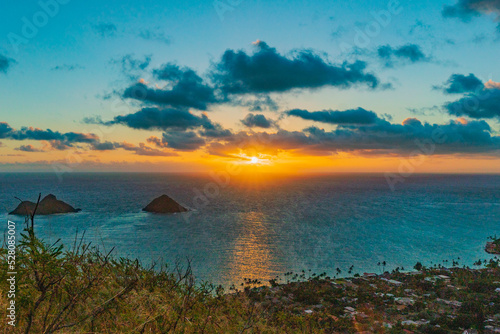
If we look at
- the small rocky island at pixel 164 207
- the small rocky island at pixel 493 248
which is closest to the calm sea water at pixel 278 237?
the small rocky island at pixel 493 248

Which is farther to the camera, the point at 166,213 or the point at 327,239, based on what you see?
the point at 166,213

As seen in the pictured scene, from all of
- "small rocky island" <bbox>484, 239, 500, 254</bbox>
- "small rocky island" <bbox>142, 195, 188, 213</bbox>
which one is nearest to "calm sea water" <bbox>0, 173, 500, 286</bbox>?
"small rocky island" <bbox>484, 239, 500, 254</bbox>

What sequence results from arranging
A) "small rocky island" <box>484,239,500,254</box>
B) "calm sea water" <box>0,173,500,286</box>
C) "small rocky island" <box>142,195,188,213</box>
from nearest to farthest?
"calm sea water" <box>0,173,500,286</box> → "small rocky island" <box>484,239,500,254</box> → "small rocky island" <box>142,195,188,213</box>

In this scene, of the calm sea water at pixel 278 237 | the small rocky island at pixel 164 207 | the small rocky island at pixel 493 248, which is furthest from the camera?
the small rocky island at pixel 164 207

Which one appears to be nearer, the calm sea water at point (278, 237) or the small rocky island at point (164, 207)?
the calm sea water at point (278, 237)

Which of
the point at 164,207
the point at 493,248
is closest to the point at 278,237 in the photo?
the point at 493,248

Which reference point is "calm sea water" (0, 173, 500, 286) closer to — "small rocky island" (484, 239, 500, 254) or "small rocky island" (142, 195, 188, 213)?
"small rocky island" (484, 239, 500, 254)

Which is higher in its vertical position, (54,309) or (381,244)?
(54,309)

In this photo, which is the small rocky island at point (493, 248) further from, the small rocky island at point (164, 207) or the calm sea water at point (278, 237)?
the small rocky island at point (164, 207)

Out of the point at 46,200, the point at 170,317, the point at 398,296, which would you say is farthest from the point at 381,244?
the point at 46,200

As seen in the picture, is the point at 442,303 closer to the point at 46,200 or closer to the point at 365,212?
the point at 365,212

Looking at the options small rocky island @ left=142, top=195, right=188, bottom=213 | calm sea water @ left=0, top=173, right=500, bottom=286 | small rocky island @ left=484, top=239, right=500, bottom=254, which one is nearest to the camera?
calm sea water @ left=0, top=173, right=500, bottom=286
